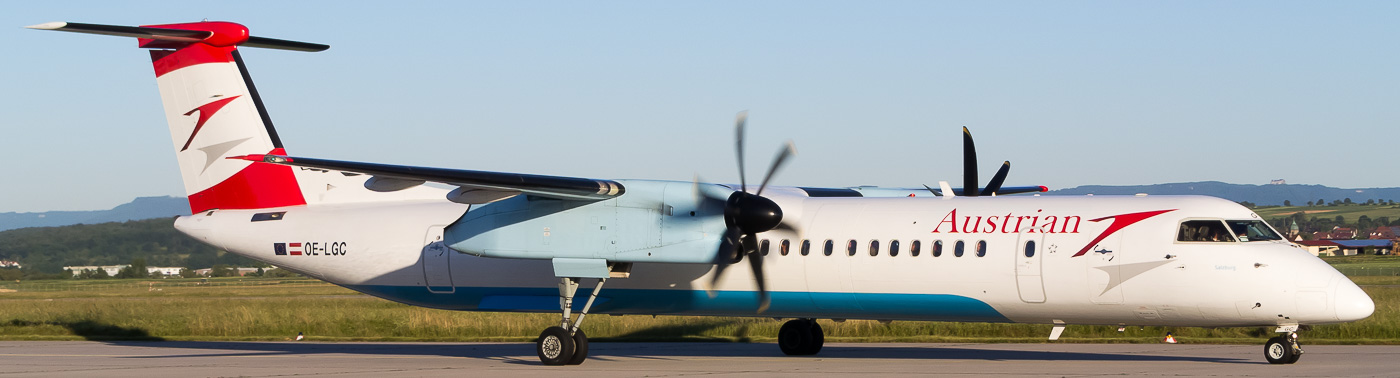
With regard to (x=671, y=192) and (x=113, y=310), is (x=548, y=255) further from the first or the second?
(x=113, y=310)

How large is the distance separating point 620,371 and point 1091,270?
594cm

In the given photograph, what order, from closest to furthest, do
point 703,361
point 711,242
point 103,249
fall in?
point 711,242 → point 703,361 → point 103,249

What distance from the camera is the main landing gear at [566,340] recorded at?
17.4 m

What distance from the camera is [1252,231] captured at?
15438mm

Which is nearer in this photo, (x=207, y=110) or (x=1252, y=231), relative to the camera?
(x=1252, y=231)

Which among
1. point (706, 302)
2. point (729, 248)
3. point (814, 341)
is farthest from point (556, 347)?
point (814, 341)

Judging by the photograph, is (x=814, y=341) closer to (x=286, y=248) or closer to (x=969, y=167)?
(x=969, y=167)

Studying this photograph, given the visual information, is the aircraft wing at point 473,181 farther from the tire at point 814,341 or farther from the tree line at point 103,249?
the tree line at point 103,249

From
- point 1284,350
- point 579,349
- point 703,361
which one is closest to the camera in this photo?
point 1284,350

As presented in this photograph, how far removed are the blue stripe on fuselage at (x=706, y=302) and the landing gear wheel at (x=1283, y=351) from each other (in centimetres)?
317

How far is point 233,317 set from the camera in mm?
28984

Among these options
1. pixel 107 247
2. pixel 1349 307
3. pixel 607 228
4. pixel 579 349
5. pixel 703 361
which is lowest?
pixel 703 361

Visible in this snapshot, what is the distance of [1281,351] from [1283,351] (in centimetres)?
2

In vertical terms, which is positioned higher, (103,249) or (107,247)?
(107,247)
